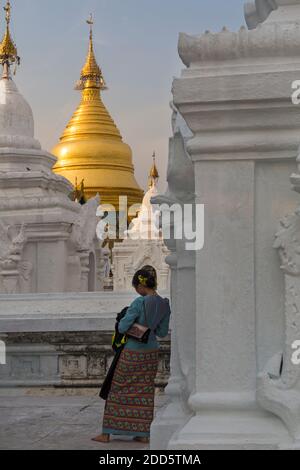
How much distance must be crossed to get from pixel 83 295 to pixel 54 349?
84.3 inches

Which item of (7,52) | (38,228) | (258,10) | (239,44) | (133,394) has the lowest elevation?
(133,394)

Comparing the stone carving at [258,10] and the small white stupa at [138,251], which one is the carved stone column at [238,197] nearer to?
the stone carving at [258,10]

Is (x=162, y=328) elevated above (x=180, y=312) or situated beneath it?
situated beneath

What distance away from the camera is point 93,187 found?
40594 millimetres

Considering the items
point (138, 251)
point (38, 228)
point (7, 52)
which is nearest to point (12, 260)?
point (38, 228)

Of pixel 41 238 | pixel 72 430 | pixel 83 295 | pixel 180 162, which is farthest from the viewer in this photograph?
pixel 41 238

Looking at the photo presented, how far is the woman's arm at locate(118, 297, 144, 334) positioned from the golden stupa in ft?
114

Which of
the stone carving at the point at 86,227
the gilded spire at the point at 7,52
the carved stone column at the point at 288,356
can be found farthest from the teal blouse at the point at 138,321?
the gilded spire at the point at 7,52

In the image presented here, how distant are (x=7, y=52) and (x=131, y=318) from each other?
1584cm

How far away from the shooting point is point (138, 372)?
18.3 feet

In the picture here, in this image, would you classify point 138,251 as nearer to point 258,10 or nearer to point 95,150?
point 95,150

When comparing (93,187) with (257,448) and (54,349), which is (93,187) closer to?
(54,349)

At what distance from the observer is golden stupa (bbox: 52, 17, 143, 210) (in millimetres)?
41062
